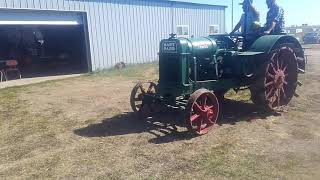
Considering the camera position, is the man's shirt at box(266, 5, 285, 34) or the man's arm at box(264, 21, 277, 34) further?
the man's shirt at box(266, 5, 285, 34)

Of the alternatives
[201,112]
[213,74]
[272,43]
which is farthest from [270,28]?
[201,112]

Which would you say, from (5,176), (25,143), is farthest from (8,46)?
(5,176)

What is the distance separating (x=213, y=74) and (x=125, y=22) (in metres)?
10.6

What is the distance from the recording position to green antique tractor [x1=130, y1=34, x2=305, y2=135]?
7.00m

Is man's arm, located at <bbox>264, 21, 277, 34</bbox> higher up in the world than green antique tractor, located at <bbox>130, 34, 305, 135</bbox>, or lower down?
higher up

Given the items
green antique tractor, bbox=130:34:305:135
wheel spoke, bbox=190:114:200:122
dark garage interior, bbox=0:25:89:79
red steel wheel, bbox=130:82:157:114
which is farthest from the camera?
dark garage interior, bbox=0:25:89:79

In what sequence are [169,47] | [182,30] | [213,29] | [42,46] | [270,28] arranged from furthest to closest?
1. [213,29]
2. [42,46]
3. [182,30]
4. [270,28]
5. [169,47]

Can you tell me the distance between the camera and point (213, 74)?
768 centimetres

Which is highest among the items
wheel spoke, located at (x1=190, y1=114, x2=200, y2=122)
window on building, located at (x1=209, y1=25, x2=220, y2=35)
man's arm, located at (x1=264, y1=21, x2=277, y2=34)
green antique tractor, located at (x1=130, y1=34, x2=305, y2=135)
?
window on building, located at (x1=209, y1=25, x2=220, y2=35)

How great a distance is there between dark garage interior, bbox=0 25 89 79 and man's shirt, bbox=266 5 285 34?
1193cm

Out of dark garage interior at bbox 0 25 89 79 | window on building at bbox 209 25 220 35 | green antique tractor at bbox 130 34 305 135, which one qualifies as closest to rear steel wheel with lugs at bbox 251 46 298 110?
green antique tractor at bbox 130 34 305 135

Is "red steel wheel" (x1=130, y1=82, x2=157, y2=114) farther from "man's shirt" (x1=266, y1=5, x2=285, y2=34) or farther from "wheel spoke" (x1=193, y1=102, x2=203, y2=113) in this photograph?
"man's shirt" (x1=266, y1=5, x2=285, y2=34)

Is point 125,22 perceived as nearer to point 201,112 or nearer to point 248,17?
point 248,17

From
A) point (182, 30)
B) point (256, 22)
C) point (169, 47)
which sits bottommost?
point (169, 47)
